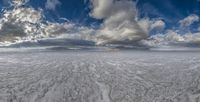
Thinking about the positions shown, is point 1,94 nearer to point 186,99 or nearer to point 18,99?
point 18,99

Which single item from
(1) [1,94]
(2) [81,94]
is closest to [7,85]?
(1) [1,94]

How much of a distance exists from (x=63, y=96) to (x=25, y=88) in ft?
16.6

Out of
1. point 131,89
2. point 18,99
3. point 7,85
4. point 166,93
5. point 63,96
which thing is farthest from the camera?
point 7,85

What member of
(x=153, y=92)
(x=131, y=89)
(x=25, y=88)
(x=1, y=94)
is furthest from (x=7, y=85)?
(x=153, y=92)

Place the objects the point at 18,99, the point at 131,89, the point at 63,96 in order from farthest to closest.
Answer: the point at 131,89, the point at 63,96, the point at 18,99

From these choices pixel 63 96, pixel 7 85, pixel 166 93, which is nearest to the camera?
pixel 63 96

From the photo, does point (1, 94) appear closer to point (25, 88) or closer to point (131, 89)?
point (25, 88)

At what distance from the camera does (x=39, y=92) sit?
19688 millimetres

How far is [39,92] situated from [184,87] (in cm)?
1268

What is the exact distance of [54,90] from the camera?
815 inches

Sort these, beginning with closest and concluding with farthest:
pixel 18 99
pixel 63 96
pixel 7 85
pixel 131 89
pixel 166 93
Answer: pixel 18 99
pixel 63 96
pixel 166 93
pixel 131 89
pixel 7 85

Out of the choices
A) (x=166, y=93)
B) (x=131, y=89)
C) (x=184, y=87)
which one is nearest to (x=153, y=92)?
(x=166, y=93)

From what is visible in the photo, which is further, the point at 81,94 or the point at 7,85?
the point at 7,85

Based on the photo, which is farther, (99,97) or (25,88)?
(25,88)
